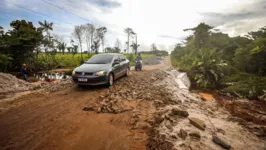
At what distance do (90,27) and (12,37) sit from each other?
28.5 meters

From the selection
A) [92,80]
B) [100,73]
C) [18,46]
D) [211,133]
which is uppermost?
[18,46]

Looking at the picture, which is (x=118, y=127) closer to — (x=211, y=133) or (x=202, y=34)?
(x=211, y=133)

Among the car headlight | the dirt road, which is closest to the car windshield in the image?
the car headlight

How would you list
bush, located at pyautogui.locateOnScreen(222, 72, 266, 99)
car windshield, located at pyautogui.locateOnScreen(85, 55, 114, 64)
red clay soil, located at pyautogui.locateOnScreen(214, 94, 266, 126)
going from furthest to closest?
car windshield, located at pyautogui.locateOnScreen(85, 55, 114, 64)
bush, located at pyautogui.locateOnScreen(222, 72, 266, 99)
red clay soil, located at pyautogui.locateOnScreen(214, 94, 266, 126)

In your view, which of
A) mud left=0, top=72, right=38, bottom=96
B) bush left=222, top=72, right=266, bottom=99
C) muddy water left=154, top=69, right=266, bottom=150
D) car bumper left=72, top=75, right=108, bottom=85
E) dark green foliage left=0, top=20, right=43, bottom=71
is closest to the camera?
muddy water left=154, top=69, right=266, bottom=150

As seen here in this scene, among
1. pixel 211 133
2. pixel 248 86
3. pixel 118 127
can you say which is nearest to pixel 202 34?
pixel 248 86

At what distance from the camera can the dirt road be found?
247cm

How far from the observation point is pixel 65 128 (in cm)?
300

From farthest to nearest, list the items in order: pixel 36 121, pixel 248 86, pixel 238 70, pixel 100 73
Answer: pixel 238 70 → pixel 248 86 → pixel 100 73 → pixel 36 121

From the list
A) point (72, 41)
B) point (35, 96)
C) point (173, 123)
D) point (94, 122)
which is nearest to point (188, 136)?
point (173, 123)

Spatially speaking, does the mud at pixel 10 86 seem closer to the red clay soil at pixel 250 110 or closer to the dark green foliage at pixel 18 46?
the dark green foliage at pixel 18 46

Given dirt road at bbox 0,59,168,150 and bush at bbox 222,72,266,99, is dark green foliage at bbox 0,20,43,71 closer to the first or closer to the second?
dirt road at bbox 0,59,168,150

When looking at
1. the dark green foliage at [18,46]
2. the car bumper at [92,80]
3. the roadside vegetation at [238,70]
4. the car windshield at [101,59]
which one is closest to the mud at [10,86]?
the car bumper at [92,80]

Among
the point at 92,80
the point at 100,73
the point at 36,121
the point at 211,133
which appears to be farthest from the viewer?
the point at 100,73
